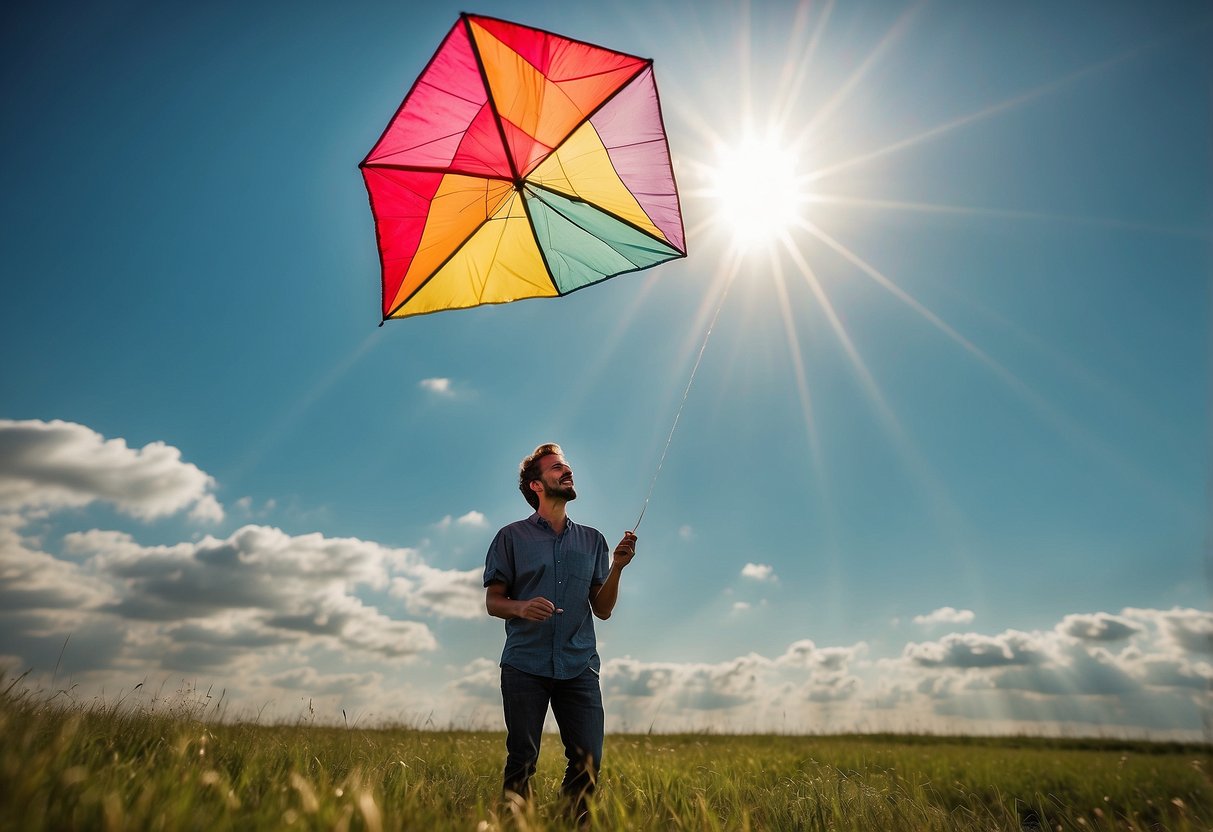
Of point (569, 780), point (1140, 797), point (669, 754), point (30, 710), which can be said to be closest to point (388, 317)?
point (30, 710)

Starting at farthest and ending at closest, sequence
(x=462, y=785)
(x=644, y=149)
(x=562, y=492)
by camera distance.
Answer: (x=644, y=149), (x=462, y=785), (x=562, y=492)

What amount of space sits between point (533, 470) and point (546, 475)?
0.75 ft

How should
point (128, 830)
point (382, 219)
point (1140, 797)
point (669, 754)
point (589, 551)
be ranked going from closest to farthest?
point (128, 830) → point (589, 551) → point (382, 219) → point (1140, 797) → point (669, 754)

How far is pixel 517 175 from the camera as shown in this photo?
6699mm

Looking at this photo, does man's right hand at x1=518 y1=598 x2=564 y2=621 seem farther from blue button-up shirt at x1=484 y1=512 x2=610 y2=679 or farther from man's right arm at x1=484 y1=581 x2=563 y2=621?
blue button-up shirt at x1=484 y1=512 x2=610 y2=679

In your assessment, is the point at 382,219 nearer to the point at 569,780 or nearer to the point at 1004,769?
the point at 569,780

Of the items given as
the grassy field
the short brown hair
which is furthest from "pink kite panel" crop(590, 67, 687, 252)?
the grassy field

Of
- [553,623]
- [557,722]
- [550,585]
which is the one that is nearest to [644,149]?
[550,585]

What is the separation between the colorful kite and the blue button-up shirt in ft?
10.2

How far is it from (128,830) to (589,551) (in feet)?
10.7

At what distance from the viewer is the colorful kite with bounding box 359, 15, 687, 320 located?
6031 mm

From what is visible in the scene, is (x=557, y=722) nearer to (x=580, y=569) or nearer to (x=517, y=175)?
(x=580, y=569)

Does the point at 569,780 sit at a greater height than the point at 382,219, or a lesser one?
lesser

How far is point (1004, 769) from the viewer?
31.9 feet
